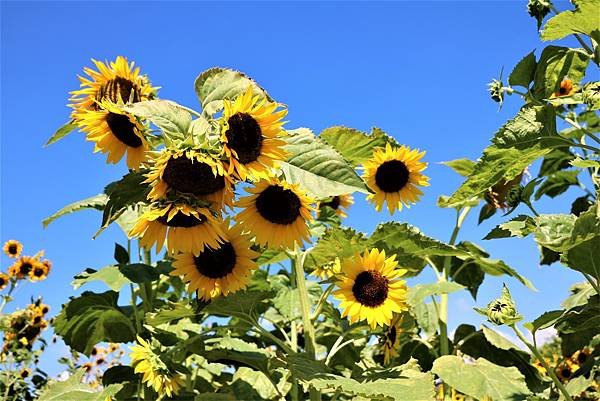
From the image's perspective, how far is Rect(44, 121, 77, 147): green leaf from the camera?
5.58 ft

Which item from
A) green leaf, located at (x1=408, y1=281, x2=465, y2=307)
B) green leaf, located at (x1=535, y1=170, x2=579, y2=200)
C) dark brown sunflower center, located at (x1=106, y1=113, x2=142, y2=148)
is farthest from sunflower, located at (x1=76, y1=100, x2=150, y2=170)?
green leaf, located at (x1=535, y1=170, x2=579, y2=200)

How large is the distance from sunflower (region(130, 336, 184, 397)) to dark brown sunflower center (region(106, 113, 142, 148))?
56 centimetres

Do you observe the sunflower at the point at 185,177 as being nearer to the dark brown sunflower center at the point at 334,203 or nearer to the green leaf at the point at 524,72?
the green leaf at the point at 524,72

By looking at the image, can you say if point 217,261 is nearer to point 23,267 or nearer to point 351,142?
point 351,142

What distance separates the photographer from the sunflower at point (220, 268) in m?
1.61

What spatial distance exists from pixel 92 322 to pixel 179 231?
87cm

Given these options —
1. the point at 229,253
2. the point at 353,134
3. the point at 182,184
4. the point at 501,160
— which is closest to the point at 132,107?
the point at 182,184

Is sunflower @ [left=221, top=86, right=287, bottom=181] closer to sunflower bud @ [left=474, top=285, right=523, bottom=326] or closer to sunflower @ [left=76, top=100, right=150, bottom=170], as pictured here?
sunflower @ [left=76, top=100, right=150, bottom=170]

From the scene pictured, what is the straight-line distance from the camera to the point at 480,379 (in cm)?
181

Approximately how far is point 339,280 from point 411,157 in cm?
57

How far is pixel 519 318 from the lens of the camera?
1.43 m

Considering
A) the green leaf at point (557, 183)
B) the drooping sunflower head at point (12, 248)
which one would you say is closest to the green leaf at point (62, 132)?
the green leaf at point (557, 183)

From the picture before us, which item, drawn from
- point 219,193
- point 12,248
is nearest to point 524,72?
point 219,193

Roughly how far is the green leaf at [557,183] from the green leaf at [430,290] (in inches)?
42.1
